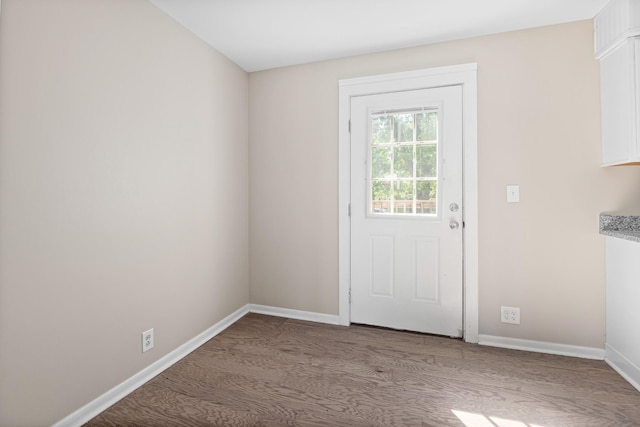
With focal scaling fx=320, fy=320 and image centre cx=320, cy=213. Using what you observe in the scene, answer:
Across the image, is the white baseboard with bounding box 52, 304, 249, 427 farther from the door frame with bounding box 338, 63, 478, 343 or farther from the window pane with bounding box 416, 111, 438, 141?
the window pane with bounding box 416, 111, 438, 141

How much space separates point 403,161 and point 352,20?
1129 millimetres

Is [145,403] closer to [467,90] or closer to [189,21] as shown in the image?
[189,21]

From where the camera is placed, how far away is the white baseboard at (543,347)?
2.28m

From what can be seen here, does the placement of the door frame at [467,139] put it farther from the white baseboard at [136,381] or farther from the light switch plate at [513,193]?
the white baseboard at [136,381]

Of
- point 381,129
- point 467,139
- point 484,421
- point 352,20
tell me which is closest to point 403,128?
point 381,129

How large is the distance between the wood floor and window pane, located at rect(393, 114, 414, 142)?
5.44 ft

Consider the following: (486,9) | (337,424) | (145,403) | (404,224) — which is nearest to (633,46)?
(486,9)

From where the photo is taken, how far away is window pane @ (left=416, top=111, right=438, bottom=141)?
8.55ft

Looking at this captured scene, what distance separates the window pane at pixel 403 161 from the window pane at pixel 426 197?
13 cm

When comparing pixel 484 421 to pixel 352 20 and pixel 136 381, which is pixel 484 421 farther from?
pixel 352 20

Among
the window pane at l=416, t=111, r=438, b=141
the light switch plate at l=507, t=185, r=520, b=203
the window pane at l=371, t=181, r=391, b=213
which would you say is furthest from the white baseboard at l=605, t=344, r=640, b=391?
the window pane at l=416, t=111, r=438, b=141

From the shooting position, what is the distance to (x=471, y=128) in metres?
2.49

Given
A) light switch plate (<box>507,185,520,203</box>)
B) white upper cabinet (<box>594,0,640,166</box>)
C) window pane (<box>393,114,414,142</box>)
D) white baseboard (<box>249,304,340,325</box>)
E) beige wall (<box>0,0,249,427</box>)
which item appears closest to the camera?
beige wall (<box>0,0,249,427</box>)

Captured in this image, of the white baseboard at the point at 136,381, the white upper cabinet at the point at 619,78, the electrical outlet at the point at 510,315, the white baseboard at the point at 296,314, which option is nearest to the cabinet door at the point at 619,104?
the white upper cabinet at the point at 619,78
